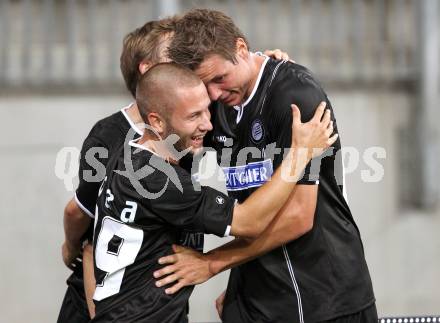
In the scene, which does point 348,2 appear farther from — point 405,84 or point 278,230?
point 278,230

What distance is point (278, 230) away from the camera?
110 inches

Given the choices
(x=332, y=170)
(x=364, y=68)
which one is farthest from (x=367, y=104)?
(x=332, y=170)

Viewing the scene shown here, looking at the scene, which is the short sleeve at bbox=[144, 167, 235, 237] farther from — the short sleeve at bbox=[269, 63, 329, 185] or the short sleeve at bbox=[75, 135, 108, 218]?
the short sleeve at bbox=[75, 135, 108, 218]

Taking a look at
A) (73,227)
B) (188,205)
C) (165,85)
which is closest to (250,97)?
(165,85)

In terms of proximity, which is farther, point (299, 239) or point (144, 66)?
point (144, 66)

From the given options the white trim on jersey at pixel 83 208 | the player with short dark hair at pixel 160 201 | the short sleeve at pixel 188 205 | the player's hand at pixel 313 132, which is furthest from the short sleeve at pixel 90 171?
the player's hand at pixel 313 132

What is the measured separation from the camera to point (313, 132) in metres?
2.74

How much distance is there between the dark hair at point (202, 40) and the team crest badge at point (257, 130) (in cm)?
24

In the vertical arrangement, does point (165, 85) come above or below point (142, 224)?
above

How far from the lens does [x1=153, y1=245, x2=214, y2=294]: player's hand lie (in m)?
2.72

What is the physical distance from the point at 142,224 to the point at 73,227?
67cm

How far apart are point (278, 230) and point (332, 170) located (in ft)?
1.01

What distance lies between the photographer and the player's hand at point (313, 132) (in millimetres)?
2740

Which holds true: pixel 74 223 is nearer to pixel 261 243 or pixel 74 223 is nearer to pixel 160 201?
pixel 160 201
